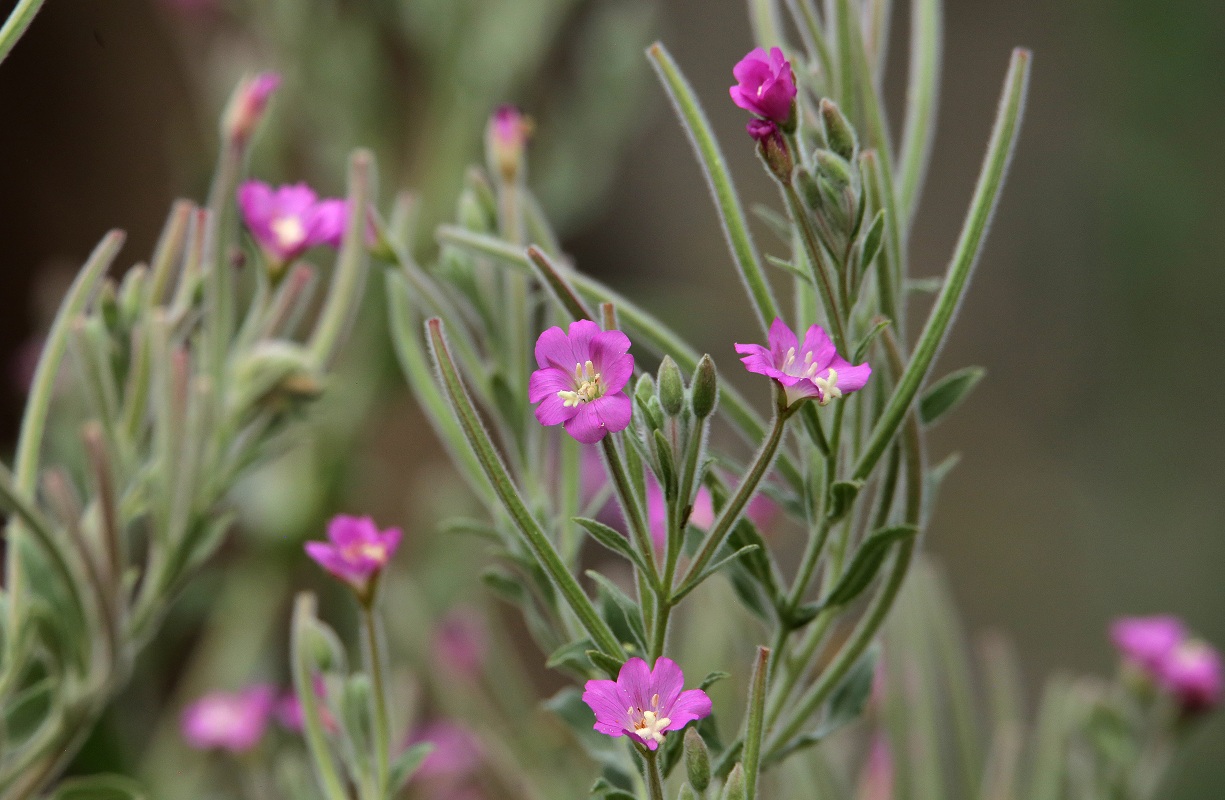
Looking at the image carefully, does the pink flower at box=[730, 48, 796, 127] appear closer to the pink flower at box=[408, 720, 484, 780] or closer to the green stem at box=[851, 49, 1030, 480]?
the green stem at box=[851, 49, 1030, 480]

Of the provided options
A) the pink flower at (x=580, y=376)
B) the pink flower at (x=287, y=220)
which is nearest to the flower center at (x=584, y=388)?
the pink flower at (x=580, y=376)

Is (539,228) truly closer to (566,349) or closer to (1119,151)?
(566,349)

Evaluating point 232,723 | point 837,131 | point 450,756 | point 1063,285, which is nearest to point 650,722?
point 837,131

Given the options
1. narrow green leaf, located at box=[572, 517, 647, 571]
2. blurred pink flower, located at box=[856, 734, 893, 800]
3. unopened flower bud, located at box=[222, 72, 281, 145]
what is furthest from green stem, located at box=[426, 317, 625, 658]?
blurred pink flower, located at box=[856, 734, 893, 800]

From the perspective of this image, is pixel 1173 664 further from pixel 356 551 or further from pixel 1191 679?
pixel 356 551

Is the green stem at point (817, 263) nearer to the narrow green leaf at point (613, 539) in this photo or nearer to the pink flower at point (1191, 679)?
the narrow green leaf at point (613, 539)

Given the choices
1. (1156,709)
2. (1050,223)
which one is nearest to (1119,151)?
(1050,223)
